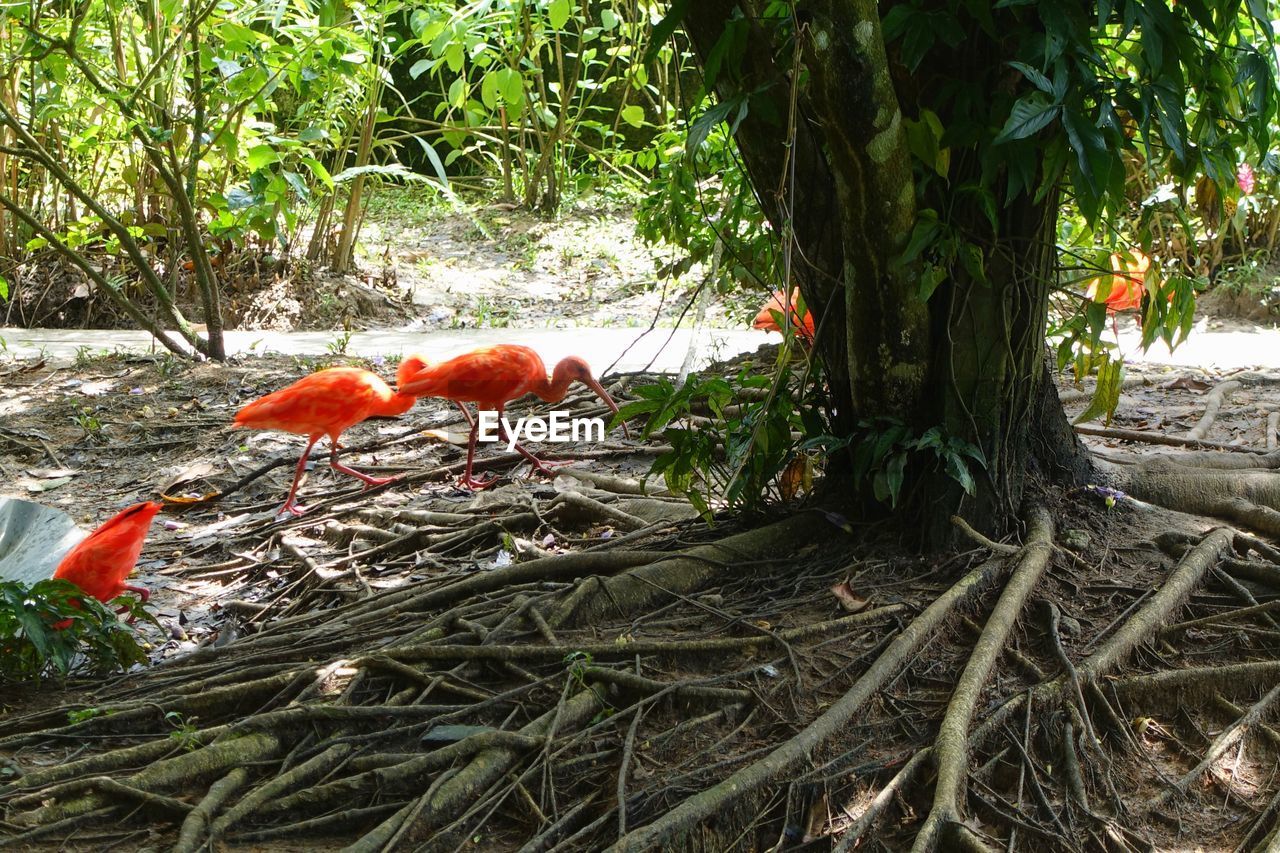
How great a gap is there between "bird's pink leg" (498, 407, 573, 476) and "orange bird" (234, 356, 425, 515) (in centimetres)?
64

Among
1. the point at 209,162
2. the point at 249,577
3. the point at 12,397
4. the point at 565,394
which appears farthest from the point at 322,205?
the point at 249,577

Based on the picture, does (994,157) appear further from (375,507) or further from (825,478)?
(375,507)

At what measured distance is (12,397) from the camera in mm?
7297

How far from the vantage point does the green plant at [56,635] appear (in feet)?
10.8

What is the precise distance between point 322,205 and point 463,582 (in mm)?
8099

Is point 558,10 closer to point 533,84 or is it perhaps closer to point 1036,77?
point 1036,77

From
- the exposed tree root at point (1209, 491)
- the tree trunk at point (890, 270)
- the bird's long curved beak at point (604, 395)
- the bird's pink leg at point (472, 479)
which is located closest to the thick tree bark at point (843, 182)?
the tree trunk at point (890, 270)

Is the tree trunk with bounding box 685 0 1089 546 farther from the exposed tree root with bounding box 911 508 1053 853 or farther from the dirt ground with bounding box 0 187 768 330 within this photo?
the dirt ground with bounding box 0 187 768 330

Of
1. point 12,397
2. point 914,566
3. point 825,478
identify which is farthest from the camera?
point 12,397

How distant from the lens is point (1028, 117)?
2.81 meters

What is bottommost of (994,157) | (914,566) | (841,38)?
(914,566)

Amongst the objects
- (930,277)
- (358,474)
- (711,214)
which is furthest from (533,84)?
(930,277)

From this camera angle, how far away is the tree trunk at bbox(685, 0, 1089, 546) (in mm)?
3238
